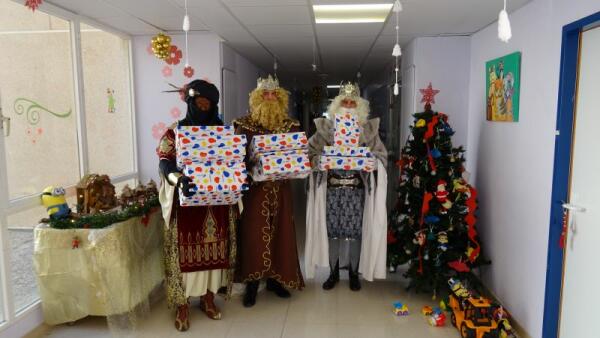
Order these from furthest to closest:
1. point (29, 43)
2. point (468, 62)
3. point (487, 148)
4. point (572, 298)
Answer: point (468, 62) < point (487, 148) < point (29, 43) < point (572, 298)

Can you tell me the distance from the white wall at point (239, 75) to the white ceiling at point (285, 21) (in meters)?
0.13

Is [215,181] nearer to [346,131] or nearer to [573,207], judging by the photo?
[346,131]

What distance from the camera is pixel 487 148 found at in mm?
3674

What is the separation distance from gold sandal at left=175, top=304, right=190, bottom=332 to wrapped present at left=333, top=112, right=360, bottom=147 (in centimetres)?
168

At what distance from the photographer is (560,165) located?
8.26ft

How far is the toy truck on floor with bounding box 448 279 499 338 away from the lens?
9.30ft

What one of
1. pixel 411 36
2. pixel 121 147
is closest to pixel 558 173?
pixel 411 36

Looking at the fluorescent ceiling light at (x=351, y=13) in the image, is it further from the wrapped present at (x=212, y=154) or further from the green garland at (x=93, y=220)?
the green garland at (x=93, y=220)

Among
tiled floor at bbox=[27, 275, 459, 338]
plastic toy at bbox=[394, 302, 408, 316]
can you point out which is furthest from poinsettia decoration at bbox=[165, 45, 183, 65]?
plastic toy at bbox=[394, 302, 408, 316]

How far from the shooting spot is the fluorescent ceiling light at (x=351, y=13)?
3.22 m

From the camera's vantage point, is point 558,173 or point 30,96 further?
point 30,96

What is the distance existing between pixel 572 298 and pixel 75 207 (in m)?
3.43

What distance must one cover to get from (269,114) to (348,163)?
0.73 metres

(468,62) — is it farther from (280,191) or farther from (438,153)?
(280,191)
